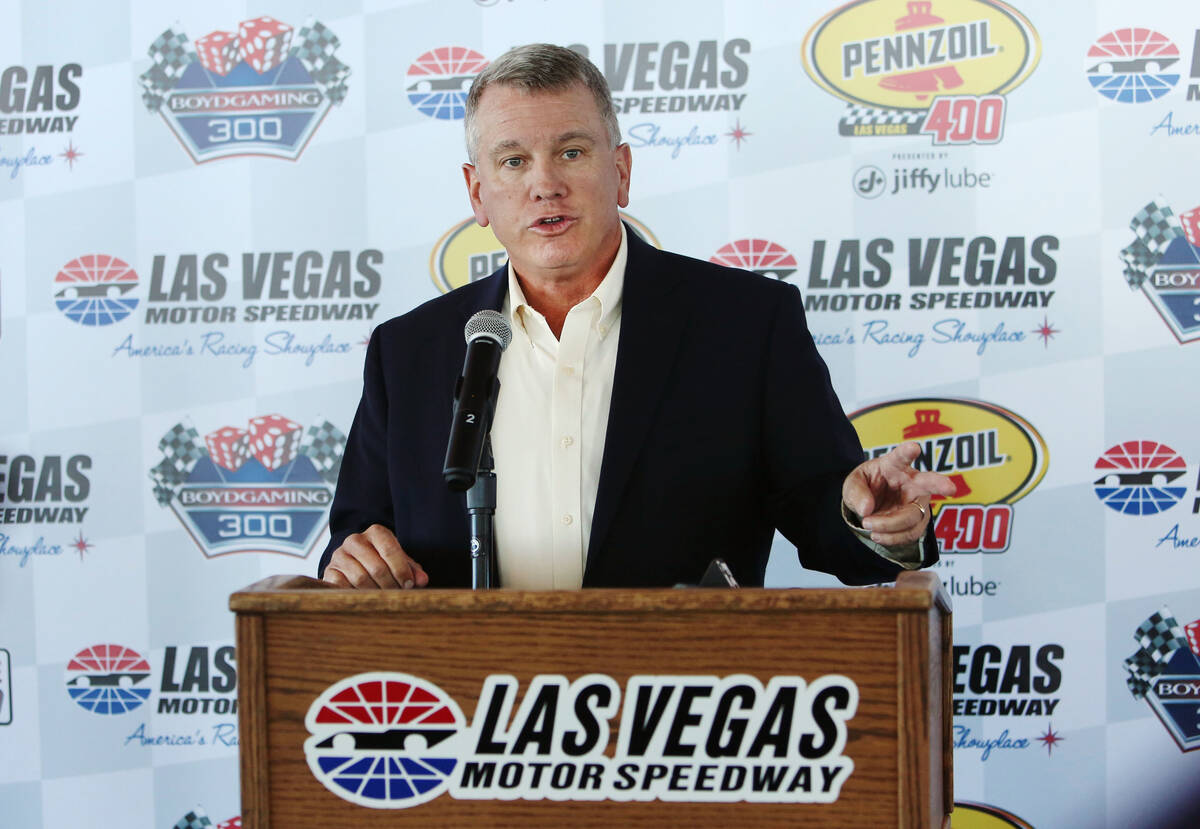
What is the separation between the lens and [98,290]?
2816 mm

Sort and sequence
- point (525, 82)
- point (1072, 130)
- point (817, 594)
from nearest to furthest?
point (817, 594) → point (525, 82) → point (1072, 130)

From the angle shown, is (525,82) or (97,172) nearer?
(525,82)

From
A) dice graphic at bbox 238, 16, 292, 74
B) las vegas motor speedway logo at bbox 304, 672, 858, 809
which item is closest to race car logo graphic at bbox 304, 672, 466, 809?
las vegas motor speedway logo at bbox 304, 672, 858, 809

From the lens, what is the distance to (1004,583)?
2.63 meters

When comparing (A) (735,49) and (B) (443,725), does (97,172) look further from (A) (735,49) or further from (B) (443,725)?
(B) (443,725)

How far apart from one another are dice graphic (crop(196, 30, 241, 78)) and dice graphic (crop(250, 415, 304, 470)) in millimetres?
870

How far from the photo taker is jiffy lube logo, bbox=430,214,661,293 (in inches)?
109

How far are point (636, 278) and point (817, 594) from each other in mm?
885

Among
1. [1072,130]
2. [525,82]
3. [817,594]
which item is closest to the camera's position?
[817,594]

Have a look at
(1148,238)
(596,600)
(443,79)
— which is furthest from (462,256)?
(596,600)

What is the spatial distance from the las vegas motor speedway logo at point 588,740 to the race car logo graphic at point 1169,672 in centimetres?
186

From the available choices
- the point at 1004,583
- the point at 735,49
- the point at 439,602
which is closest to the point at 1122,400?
the point at 1004,583

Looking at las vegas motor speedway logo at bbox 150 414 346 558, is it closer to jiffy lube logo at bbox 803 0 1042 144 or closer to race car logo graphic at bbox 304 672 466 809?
jiffy lube logo at bbox 803 0 1042 144

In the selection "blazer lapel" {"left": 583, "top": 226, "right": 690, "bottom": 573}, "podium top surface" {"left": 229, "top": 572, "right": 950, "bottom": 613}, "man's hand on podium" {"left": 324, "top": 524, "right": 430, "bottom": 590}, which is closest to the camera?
"podium top surface" {"left": 229, "top": 572, "right": 950, "bottom": 613}
